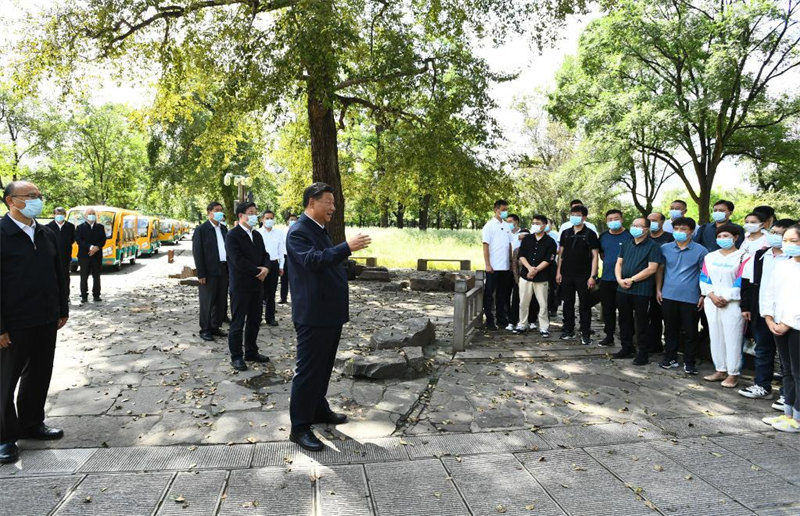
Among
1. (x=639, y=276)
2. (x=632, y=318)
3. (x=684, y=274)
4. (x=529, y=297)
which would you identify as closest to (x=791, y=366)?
(x=684, y=274)

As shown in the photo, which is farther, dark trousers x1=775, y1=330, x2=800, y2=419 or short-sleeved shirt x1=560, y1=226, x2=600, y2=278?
short-sleeved shirt x1=560, y1=226, x2=600, y2=278

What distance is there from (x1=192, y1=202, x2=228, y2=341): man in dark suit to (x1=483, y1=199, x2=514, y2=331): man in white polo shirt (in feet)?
14.0

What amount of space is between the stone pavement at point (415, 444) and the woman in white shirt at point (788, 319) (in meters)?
0.27

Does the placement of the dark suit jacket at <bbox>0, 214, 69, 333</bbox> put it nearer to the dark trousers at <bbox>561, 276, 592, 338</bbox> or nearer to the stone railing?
the stone railing

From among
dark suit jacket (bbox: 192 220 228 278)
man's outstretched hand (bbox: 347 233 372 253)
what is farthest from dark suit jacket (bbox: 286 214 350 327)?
dark suit jacket (bbox: 192 220 228 278)

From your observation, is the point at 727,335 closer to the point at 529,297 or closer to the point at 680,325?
the point at 680,325

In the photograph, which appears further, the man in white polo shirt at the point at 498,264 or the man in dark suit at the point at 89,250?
the man in dark suit at the point at 89,250

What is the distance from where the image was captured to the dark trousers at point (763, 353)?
5062 millimetres

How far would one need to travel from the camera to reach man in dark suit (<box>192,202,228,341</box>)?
7309mm

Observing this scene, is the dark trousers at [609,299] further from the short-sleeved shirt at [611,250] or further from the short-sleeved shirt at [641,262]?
the short-sleeved shirt at [641,262]

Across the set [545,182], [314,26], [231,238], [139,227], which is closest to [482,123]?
[314,26]

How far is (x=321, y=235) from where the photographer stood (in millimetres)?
4031

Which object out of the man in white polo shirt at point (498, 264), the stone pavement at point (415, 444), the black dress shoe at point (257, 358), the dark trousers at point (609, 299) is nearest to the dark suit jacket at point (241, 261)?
the black dress shoe at point (257, 358)

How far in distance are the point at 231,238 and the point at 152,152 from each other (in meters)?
28.5
